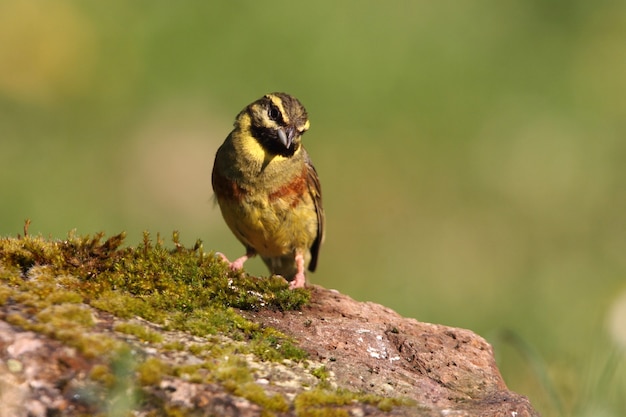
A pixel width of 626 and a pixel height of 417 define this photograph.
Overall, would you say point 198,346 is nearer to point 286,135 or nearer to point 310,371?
point 310,371

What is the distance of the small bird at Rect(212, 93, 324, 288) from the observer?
591 centimetres

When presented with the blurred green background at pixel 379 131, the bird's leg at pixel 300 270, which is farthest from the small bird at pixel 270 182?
the blurred green background at pixel 379 131

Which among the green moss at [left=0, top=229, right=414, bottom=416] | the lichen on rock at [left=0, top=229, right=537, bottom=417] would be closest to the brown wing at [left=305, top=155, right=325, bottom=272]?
the lichen on rock at [left=0, top=229, right=537, bottom=417]

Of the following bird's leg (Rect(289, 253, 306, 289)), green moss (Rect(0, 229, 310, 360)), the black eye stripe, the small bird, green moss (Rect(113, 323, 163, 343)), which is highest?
the black eye stripe

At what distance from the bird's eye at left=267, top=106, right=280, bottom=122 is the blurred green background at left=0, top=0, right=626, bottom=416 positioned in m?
2.01

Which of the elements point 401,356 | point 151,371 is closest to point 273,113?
point 401,356

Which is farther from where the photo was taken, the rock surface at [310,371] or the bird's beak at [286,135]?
the bird's beak at [286,135]

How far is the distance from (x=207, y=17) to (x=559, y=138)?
11.6 feet

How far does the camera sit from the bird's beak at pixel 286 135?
234 inches

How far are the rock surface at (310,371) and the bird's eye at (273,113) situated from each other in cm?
164

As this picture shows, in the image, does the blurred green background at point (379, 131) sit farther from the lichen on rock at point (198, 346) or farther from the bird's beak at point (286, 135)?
the lichen on rock at point (198, 346)

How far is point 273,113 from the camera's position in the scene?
19.8 feet

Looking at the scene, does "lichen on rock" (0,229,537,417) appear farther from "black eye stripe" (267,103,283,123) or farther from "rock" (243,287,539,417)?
"black eye stripe" (267,103,283,123)

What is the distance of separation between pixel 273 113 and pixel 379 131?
12.7 ft
